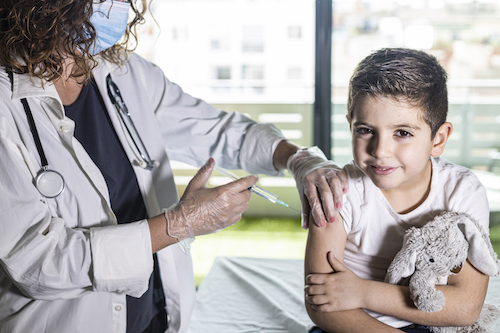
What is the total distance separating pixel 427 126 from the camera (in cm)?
113

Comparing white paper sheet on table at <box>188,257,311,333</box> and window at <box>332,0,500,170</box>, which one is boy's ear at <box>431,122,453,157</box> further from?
window at <box>332,0,500,170</box>

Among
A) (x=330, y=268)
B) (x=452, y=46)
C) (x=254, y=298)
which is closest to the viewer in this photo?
(x=330, y=268)

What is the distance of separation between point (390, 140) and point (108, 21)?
0.86 m

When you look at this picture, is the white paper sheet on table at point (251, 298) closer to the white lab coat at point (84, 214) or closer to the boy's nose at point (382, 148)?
the white lab coat at point (84, 214)

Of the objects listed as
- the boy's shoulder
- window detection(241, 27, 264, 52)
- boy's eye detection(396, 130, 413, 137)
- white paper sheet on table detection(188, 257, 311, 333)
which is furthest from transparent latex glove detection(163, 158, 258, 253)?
window detection(241, 27, 264, 52)

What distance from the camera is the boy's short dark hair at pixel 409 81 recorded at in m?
1.10

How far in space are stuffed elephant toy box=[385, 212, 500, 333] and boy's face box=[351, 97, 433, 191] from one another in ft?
0.49

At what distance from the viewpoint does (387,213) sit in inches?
48.8

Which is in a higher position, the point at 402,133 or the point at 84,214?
the point at 402,133

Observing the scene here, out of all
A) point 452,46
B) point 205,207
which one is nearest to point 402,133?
point 205,207

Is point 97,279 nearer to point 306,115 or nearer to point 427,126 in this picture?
point 427,126

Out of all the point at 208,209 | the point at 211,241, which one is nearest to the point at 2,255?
the point at 208,209

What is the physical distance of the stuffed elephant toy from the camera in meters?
1.10

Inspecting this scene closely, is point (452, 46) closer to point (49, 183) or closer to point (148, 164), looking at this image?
point (148, 164)
